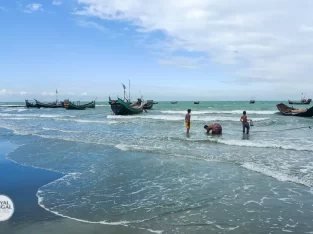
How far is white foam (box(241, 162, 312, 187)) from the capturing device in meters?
7.70

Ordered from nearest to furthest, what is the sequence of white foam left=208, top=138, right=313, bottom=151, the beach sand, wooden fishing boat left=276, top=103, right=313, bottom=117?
the beach sand, white foam left=208, top=138, right=313, bottom=151, wooden fishing boat left=276, top=103, right=313, bottom=117

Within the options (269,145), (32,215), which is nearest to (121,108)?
(269,145)

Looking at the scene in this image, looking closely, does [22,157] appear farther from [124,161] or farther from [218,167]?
[218,167]

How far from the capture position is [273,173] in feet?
27.9

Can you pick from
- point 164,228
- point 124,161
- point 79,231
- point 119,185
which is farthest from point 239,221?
point 124,161

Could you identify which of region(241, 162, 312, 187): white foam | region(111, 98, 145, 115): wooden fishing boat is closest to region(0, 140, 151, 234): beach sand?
region(241, 162, 312, 187): white foam

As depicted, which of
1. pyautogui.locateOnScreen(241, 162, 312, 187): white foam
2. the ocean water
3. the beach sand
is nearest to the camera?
the beach sand

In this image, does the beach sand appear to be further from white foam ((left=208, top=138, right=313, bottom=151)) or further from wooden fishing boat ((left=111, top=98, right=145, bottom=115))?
wooden fishing boat ((left=111, top=98, right=145, bottom=115))

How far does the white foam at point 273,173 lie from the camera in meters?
7.70
